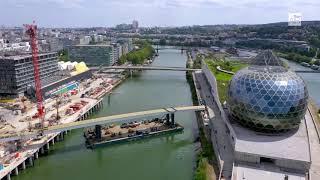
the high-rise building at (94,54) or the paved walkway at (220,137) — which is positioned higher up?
the high-rise building at (94,54)

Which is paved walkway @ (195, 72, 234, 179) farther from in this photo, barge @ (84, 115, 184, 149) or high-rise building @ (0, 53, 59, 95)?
high-rise building @ (0, 53, 59, 95)

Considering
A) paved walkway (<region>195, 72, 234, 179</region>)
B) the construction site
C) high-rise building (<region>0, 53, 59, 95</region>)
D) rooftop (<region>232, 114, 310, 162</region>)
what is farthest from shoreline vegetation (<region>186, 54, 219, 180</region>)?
high-rise building (<region>0, 53, 59, 95</region>)

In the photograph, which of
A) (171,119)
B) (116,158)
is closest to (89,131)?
(116,158)

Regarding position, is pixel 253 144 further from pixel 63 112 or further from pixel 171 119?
pixel 63 112

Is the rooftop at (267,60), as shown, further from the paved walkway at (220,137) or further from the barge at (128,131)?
the barge at (128,131)

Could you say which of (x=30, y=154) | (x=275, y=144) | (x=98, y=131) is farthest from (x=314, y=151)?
(x=30, y=154)

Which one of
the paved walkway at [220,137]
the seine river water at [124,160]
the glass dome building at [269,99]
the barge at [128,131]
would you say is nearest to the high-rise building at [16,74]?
the seine river water at [124,160]

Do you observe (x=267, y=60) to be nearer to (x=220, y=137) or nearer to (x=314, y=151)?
(x=220, y=137)
